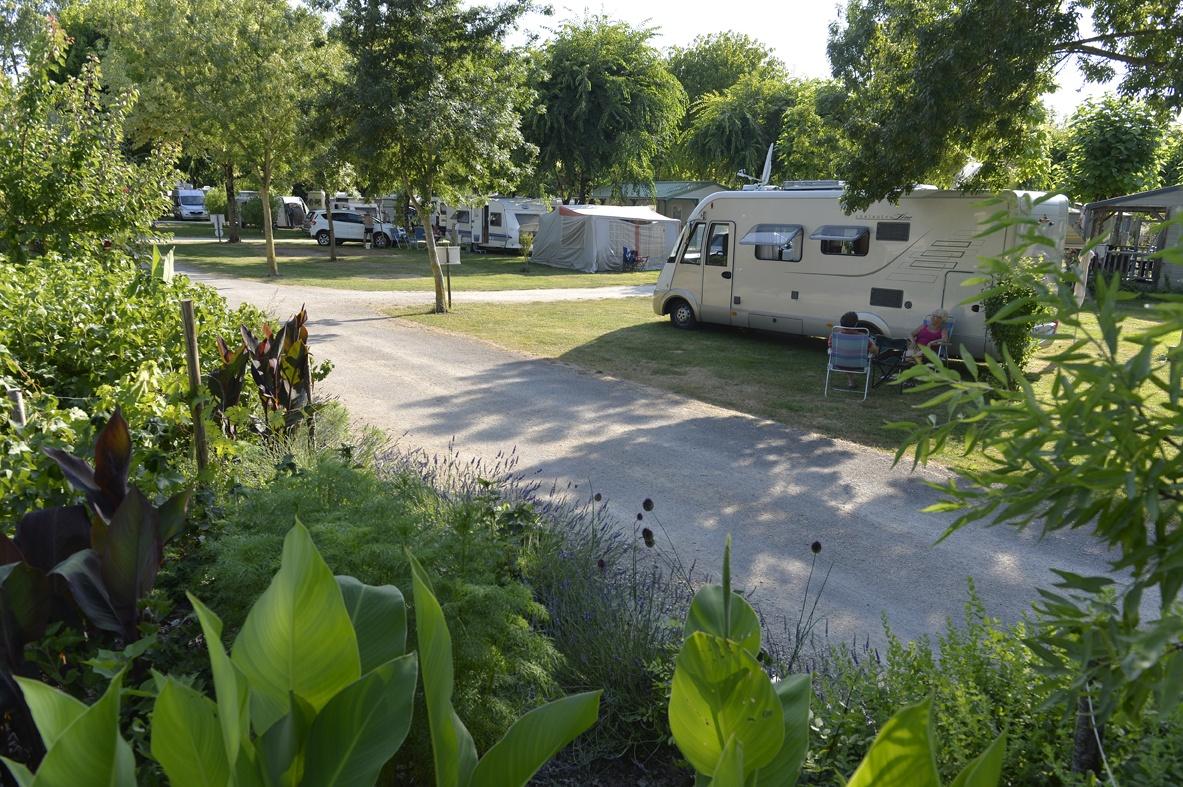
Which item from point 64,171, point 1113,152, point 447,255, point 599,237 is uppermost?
point 1113,152

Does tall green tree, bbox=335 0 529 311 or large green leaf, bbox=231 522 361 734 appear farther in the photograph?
tall green tree, bbox=335 0 529 311

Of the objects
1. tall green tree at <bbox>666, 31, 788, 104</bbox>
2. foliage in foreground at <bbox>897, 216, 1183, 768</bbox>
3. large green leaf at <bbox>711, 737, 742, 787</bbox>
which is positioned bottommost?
large green leaf at <bbox>711, 737, 742, 787</bbox>

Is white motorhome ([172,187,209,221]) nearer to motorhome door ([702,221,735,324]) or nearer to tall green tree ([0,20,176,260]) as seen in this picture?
motorhome door ([702,221,735,324])

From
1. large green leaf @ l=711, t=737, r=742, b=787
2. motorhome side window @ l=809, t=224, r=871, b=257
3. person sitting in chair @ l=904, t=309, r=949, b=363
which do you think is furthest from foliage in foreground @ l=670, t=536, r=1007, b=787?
motorhome side window @ l=809, t=224, r=871, b=257

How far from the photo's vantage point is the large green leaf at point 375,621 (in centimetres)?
188

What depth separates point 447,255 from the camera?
17203 millimetres

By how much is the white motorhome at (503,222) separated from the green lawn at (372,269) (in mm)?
709

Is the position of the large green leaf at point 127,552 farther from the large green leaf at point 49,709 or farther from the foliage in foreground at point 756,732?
the foliage in foreground at point 756,732

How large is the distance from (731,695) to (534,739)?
0.38 metres

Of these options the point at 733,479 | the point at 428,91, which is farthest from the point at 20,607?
the point at 428,91

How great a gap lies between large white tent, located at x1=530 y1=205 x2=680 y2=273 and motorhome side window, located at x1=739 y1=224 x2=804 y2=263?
49.4 feet

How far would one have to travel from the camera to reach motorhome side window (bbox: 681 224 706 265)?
49.4ft

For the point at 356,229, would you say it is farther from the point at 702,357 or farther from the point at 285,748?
the point at 285,748

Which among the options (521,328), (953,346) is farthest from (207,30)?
(953,346)
